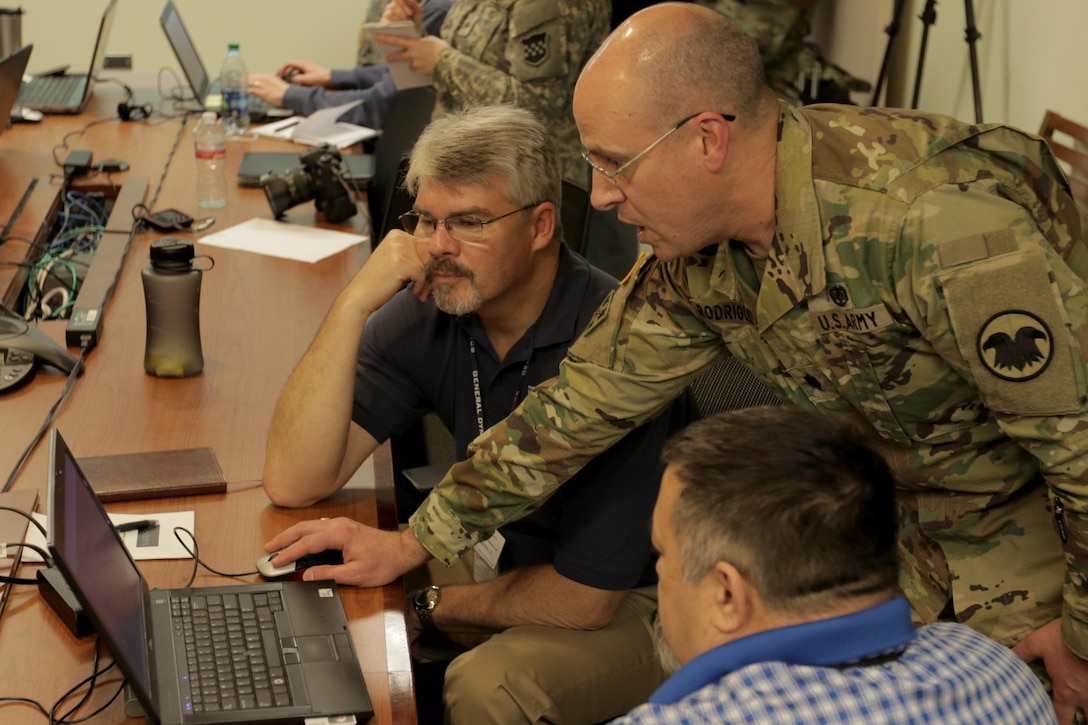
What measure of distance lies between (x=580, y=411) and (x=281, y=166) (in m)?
2.13

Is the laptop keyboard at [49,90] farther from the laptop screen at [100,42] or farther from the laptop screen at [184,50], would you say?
the laptop screen at [184,50]

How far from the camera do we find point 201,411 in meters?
2.05

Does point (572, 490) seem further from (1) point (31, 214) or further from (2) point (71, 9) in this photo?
(2) point (71, 9)

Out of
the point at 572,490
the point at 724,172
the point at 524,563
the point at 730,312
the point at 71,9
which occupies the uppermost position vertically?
the point at 724,172

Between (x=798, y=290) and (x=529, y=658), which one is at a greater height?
(x=798, y=290)

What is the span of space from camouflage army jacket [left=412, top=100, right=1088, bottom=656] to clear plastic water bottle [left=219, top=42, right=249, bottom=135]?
2661 mm

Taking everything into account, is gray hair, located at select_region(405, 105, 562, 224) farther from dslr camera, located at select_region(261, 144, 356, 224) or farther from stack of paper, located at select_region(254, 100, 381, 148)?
stack of paper, located at select_region(254, 100, 381, 148)

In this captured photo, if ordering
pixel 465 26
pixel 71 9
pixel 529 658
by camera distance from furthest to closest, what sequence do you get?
pixel 71 9
pixel 465 26
pixel 529 658

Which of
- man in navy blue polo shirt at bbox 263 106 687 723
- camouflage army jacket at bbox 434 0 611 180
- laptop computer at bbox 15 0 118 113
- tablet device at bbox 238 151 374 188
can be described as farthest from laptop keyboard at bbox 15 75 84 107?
man in navy blue polo shirt at bbox 263 106 687 723

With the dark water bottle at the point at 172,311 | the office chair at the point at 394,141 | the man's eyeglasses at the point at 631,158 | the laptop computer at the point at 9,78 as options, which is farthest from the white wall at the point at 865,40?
the dark water bottle at the point at 172,311

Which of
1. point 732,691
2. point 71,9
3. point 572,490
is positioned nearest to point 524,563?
point 572,490

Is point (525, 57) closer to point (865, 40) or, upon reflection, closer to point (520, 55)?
point (520, 55)

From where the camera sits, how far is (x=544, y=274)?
1979 millimetres

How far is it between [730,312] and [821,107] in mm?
296
